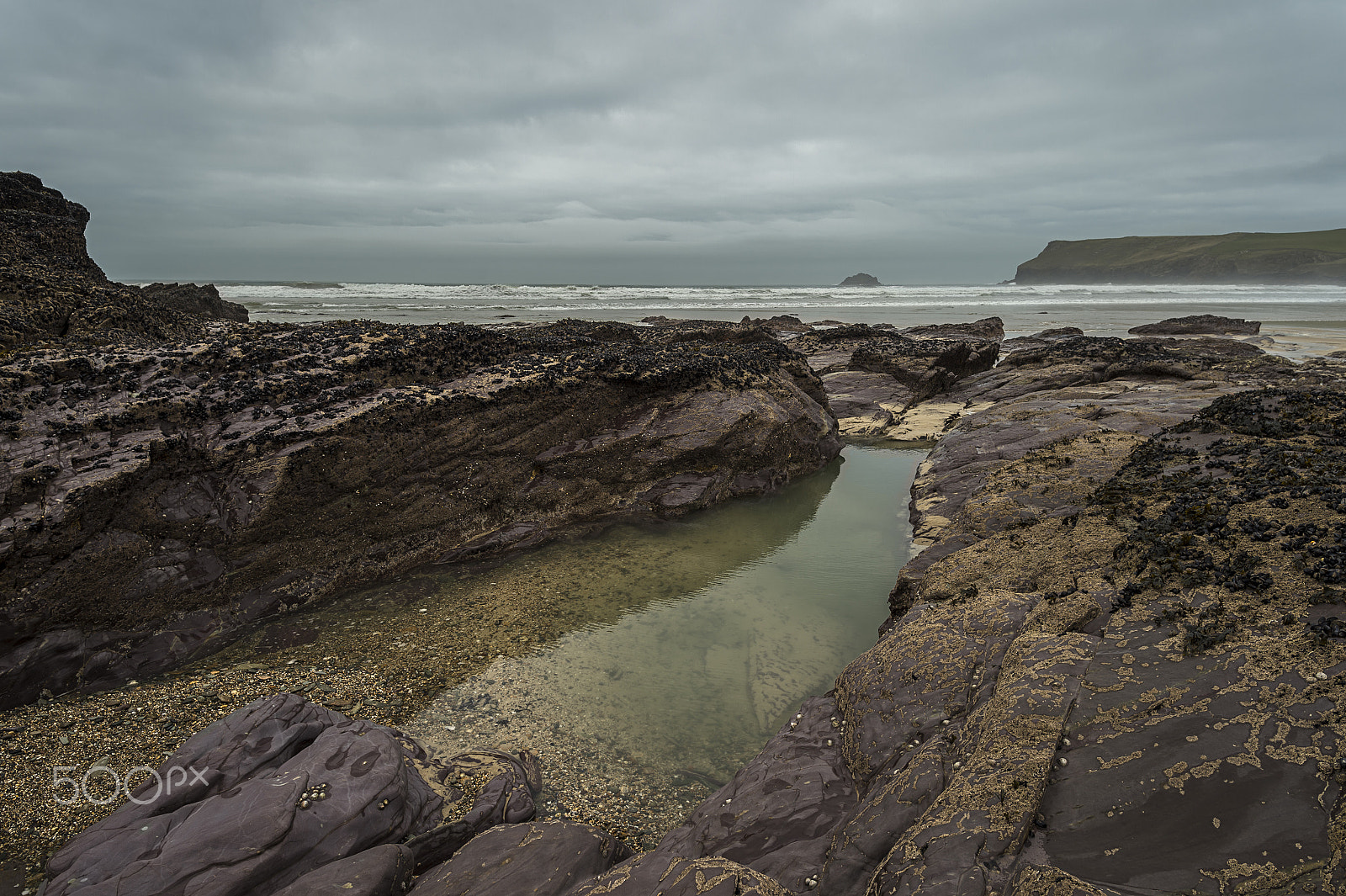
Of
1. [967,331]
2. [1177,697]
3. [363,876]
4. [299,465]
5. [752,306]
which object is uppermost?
[752,306]

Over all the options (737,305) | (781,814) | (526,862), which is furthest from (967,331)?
(526,862)

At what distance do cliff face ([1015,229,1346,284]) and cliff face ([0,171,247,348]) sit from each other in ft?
543

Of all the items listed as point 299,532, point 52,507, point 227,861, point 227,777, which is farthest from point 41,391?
point 227,861

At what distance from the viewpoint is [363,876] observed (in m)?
3.84

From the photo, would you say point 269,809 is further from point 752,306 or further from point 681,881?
point 752,306

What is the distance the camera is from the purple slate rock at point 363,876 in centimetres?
372

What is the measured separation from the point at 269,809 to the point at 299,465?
18.1 feet

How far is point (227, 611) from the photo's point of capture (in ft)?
24.8

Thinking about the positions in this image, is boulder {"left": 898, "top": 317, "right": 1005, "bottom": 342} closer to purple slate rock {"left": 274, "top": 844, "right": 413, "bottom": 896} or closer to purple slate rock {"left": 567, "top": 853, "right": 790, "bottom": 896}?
→ purple slate rock {"left": 567, "top": 853, "right": 790, "bottom": 896}

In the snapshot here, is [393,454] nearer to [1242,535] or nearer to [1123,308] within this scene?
[1242,535]

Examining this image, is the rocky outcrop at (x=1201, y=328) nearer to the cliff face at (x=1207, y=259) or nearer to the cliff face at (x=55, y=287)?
the cliff face at (x=55, y=287)

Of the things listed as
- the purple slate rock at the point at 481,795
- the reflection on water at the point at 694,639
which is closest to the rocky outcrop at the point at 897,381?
the reflection on water at the point at 694,639

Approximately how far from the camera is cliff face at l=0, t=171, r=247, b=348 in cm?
1049

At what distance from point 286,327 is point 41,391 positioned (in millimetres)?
4414
